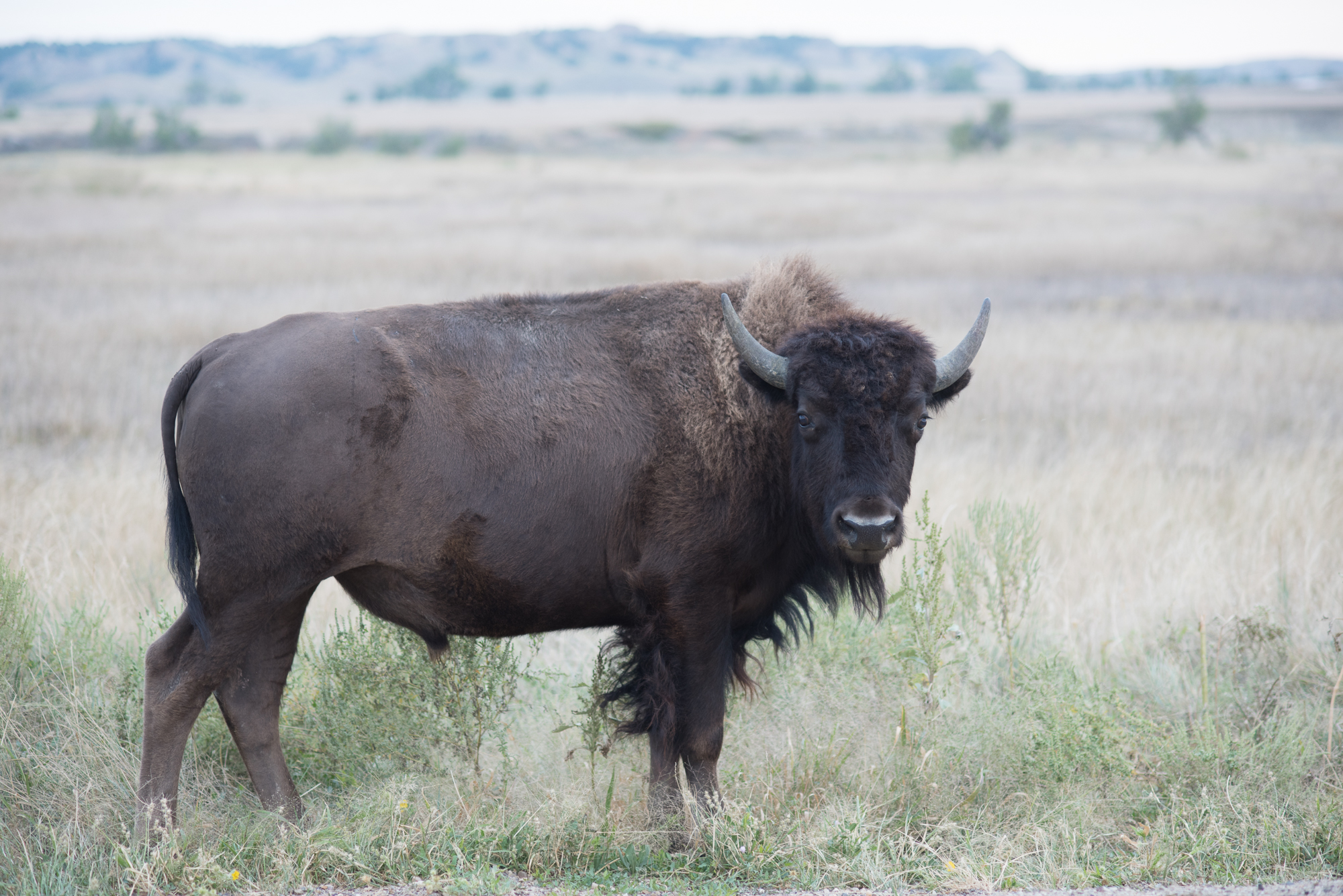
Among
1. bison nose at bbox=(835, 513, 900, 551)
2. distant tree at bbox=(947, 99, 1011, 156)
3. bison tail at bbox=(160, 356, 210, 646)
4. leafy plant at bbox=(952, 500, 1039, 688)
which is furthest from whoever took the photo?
distant tree at bbox=(947, 99, 1011, 156)

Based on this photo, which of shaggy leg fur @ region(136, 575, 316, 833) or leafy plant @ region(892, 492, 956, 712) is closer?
shaggy leg fur @ region(136, 575, 316, 833)

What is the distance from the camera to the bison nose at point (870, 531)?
4.02 m

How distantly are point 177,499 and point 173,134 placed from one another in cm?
7069

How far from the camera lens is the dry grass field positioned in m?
5.62

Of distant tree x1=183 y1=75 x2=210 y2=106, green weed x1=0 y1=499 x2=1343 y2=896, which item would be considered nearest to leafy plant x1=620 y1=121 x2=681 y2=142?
green weed x1=0 y1=499 x2=1343 y2=896

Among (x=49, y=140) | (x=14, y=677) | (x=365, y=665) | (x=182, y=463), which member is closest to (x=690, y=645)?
(x=365, y=665)

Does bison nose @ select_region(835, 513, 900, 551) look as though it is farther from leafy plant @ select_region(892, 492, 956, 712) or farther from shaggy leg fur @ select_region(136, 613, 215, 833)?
shaggy leg fur @ select_region(136, 613, 215, 833)

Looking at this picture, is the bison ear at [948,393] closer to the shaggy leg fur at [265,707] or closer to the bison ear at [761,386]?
the bison ear at [761,386]

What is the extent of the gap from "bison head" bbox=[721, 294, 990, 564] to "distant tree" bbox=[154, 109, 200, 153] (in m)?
68.5

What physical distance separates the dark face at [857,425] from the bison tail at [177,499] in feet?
8.44

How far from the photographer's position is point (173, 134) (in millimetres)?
65062

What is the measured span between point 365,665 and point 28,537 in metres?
3.28

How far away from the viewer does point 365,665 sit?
513 centimetres

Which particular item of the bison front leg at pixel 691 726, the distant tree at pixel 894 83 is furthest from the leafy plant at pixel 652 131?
the distant tree at pixel 894 83
